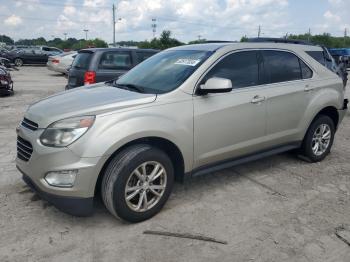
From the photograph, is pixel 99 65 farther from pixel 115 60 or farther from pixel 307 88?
pixel 307 88

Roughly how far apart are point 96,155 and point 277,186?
2.42 metres

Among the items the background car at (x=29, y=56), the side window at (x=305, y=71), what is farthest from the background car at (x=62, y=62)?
the side window at (x=305, y=71)

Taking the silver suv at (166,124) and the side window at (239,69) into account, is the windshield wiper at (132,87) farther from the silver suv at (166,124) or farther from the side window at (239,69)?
the side window at (239,69)

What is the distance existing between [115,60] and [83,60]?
0.76 metres

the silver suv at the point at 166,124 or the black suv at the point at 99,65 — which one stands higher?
the black suv at the point at 99,65

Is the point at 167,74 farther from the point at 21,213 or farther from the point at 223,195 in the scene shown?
the point at 21,213

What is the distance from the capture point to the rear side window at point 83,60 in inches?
338

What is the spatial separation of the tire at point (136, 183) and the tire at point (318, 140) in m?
2.45

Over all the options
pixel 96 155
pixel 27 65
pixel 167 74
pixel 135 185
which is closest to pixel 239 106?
pixel 167 74

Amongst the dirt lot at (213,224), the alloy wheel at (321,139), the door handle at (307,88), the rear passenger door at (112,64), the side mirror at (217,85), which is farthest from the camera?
the rear passenger door at (112,64)

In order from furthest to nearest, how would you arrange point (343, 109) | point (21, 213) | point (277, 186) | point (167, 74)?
point (343, 109)
point (277, 186)
point (167, 74)
point (21, 213)

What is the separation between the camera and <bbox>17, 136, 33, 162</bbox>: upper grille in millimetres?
3398

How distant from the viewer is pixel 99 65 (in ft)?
27.9

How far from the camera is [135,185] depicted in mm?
3494
